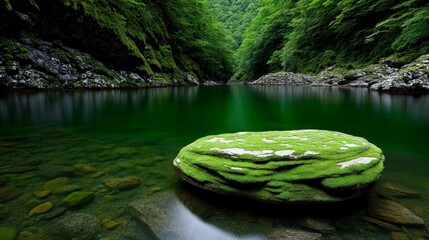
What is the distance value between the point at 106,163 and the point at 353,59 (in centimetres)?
2286

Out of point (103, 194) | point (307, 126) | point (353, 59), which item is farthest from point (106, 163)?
point (353, 59)

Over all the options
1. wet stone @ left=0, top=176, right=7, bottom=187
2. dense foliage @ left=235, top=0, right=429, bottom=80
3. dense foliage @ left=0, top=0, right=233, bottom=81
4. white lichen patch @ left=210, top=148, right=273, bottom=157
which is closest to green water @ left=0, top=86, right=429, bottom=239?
wet stone @ left=0, top=176, right=7, bottom=187

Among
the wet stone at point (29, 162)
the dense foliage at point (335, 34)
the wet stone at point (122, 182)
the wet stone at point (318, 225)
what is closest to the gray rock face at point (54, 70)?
the wet stone at point (29, 162)

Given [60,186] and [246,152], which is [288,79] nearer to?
[246,152]

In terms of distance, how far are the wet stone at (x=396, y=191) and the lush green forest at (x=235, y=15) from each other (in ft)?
213

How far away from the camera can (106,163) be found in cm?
391

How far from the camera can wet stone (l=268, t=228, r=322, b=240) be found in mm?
2111

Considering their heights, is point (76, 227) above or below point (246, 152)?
below

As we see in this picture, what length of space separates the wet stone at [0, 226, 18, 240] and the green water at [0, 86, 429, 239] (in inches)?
2.0

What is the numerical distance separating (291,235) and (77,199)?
7.44ft

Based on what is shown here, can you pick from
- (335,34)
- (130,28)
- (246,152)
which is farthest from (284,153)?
(335,34)

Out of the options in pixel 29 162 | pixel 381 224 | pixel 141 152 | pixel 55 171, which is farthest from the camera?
pixel 141 152

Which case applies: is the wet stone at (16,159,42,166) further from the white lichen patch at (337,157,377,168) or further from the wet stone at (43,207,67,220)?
the white lichen patch at (337,157,377,168)

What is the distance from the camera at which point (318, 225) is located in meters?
2.27
